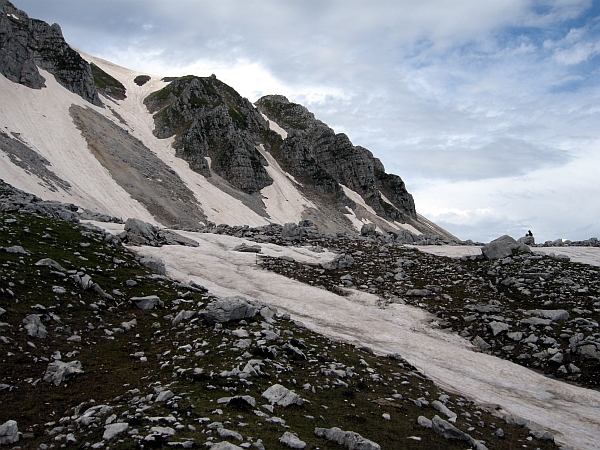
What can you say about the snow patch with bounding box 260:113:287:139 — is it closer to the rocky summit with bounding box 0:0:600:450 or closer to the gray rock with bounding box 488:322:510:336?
the rocky summit with bounding box 0:0:600:450

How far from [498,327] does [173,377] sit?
20.5 meters

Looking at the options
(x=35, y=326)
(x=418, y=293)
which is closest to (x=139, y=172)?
(x=418, y=293)

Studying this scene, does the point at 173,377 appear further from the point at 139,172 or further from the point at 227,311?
the point at 139,172

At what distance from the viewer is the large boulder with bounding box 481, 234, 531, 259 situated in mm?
39562

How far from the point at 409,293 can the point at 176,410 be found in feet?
81.1

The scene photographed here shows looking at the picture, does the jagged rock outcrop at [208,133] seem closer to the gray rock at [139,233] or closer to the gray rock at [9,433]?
the gray rock at [139,233]

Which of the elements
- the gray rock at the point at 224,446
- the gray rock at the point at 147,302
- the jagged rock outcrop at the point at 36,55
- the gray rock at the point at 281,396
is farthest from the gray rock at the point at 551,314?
the jagged rock outcrop at the point at 36,55

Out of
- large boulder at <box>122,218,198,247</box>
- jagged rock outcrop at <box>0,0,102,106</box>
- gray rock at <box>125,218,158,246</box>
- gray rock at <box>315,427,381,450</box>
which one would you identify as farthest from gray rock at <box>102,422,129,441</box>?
jagged rock outcrop at <box>0,0,102,106</box>

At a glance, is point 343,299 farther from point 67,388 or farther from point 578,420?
point 67,388

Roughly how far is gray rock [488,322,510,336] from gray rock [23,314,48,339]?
2399 cm

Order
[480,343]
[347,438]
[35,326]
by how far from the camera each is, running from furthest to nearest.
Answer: [480,343]
[35,326]
[347,438]

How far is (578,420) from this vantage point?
17.2m

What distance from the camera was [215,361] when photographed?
49.4ft

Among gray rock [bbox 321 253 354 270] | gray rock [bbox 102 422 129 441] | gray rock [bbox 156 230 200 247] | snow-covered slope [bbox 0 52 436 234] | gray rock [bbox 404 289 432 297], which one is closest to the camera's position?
gray rock [bbox 102 422 129 441]
